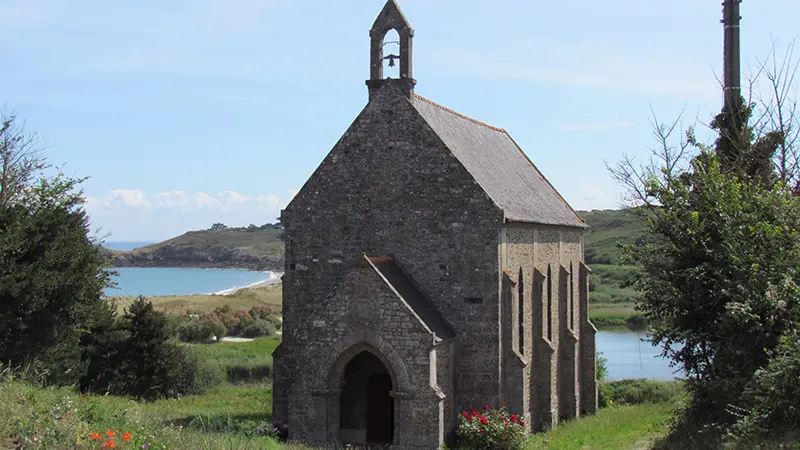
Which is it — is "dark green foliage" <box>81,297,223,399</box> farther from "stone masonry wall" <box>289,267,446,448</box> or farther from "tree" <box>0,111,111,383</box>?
"stone masonry wall" <box>289,267,446,448</box>

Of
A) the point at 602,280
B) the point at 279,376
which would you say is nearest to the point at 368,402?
the point at 279,376

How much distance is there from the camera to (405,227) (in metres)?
21.1

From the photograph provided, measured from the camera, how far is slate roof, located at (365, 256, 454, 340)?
19.4 meters

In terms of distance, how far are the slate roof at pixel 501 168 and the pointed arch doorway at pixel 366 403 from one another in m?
5.58

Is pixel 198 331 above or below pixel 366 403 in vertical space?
below

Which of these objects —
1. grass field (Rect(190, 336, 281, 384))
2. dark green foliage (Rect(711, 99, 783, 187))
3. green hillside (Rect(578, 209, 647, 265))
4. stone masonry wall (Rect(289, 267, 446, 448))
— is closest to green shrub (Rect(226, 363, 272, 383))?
grass field (Rect(190, 336, 281, 384))

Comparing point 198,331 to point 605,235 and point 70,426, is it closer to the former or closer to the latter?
point 70,426

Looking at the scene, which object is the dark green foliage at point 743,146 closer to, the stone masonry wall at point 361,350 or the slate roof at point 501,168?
the slate roof at point 501,168

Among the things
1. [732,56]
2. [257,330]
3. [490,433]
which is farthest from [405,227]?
[257,330]

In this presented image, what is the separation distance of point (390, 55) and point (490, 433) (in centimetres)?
1087

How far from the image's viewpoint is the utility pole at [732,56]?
2183 centimetres

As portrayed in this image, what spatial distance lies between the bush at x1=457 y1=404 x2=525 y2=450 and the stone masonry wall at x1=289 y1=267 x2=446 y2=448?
110 cm

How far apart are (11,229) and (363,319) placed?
1061 centimetres

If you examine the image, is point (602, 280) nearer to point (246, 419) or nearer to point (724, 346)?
point (246, 419)
